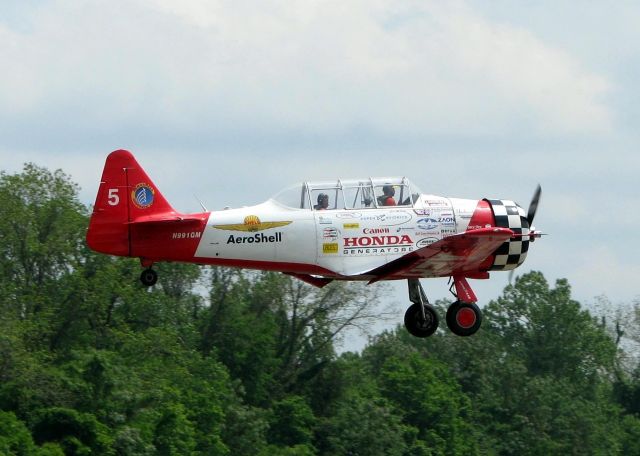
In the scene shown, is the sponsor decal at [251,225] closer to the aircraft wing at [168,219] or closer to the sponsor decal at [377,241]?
the aircraft wing at [168,219]

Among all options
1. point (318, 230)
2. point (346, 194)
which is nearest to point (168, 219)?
point (318, 230)

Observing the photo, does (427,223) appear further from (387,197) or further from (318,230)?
(318,230)

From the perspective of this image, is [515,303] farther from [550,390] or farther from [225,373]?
[225,373]

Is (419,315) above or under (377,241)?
under

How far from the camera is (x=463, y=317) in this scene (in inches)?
1005

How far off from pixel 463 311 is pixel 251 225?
12.9 ft

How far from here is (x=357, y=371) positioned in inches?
2280

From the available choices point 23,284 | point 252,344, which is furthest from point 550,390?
point 23,284

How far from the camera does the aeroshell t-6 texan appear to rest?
24.5 meters

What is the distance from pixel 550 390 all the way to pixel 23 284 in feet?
70.6

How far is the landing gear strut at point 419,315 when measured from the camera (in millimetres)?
25594

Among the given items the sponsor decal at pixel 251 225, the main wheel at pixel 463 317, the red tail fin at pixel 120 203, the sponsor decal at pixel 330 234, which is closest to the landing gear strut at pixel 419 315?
the main wheel at pixel 463 317

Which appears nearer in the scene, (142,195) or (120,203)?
(120,203)

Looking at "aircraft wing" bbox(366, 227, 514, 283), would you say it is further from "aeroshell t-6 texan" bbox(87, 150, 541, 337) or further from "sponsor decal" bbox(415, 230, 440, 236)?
"sponsor decal" bbox(415, 230, 440, 236)
